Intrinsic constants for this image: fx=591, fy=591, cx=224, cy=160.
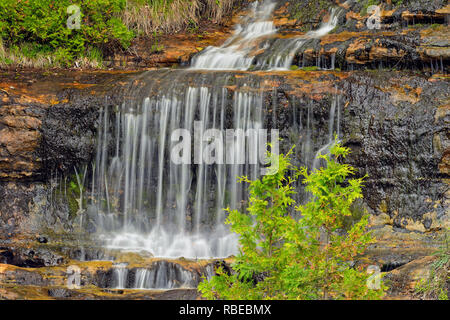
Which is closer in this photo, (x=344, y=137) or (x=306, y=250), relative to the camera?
(x=306, y=250)

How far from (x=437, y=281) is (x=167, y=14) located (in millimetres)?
11085

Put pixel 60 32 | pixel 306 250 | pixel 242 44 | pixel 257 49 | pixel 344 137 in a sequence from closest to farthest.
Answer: pixel 306 250 < pixel 344 137 < pixel 257 49 < pixel 60 32 < pixel 242 44

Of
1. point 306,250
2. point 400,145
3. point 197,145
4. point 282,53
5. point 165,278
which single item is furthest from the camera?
point 282,53

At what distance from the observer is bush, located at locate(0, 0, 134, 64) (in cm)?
1394

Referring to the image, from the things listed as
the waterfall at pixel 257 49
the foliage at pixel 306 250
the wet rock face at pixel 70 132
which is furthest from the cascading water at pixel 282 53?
the foliage at pixel 306 250

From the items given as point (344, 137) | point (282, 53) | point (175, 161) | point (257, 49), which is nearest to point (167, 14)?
point (257, 49)

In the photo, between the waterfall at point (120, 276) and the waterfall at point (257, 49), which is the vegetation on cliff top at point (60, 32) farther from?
the waterfall at point (120, 276)

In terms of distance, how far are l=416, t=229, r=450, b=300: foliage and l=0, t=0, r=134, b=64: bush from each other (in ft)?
32.3

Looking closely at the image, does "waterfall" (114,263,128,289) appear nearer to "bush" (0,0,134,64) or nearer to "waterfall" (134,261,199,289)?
"waterfall" (134,261,199,289)

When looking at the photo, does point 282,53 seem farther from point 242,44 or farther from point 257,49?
point 242,44

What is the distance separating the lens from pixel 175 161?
1152 cm

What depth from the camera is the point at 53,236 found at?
11398 millimetres

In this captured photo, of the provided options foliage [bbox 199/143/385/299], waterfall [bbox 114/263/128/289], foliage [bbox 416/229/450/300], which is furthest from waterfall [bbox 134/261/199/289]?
foliage [bbox 199/143/385/299]

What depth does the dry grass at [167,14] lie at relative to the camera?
15.4 meters
